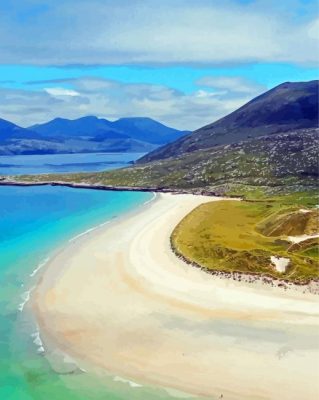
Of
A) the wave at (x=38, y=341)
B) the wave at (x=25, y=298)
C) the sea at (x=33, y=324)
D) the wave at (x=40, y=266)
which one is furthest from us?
the wave at (x=40, y=266)

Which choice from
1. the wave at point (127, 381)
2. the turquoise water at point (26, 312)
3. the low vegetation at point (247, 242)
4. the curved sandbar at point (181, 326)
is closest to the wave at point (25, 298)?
the turquoise water at point (26, 312)

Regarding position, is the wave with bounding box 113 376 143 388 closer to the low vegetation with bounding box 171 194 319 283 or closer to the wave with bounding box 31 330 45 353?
the wave with bounding box 31 330 45 353

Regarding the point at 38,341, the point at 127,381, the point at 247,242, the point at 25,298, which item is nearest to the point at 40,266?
the point at 25,298

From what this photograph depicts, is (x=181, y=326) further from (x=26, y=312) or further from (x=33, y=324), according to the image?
(x=26, y=312)

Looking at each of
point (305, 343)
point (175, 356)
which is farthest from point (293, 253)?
point (175, 356)

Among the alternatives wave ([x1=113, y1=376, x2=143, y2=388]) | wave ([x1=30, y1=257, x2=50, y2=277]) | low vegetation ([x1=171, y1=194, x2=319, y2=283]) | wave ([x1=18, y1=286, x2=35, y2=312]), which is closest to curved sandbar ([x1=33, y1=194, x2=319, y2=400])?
wave ([x1=113, y1=376, x2=143, y2=388])

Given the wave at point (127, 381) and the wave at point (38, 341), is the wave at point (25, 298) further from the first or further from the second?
the wave at point (127, 381)

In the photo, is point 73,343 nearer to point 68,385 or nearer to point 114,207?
point 68,385
